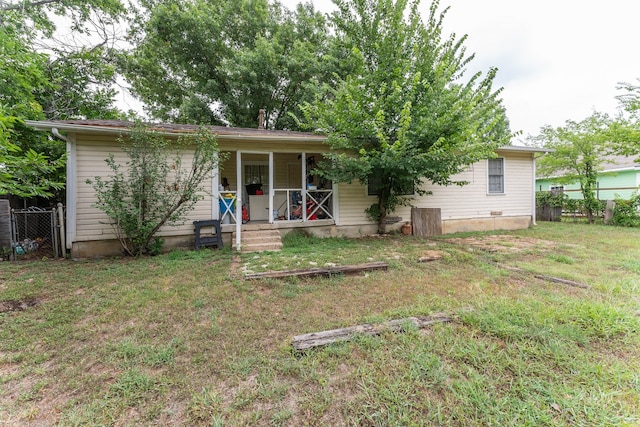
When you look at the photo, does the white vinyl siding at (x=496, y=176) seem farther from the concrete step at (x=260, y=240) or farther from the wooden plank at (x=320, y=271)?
the concrete step at (x=260, y=240)

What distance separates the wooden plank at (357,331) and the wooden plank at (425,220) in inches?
217

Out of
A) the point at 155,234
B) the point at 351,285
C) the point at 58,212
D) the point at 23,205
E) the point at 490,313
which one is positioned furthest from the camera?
the point at 23,205

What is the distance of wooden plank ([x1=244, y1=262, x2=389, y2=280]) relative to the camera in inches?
152

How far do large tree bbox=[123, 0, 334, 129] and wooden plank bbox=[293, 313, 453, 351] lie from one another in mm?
11770

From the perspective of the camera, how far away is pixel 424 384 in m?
1.66

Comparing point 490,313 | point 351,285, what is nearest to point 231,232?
point 351,285

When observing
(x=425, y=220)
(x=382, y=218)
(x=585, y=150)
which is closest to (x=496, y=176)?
(x=425, y=220)

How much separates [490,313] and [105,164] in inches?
285

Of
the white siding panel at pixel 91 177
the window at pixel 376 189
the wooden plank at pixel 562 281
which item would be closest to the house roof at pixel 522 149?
the window at pixel 376 189

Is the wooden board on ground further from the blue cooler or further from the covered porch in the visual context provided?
the blue cooler

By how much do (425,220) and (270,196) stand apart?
4620 millimetres

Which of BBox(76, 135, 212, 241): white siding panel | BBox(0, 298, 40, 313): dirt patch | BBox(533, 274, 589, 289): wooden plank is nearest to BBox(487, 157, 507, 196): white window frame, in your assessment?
BBox(533, 274, 589, 289): wooden plank

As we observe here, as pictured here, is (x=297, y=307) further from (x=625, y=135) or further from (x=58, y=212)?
(x=625, y=135)

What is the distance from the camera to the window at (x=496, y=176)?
9016mm
